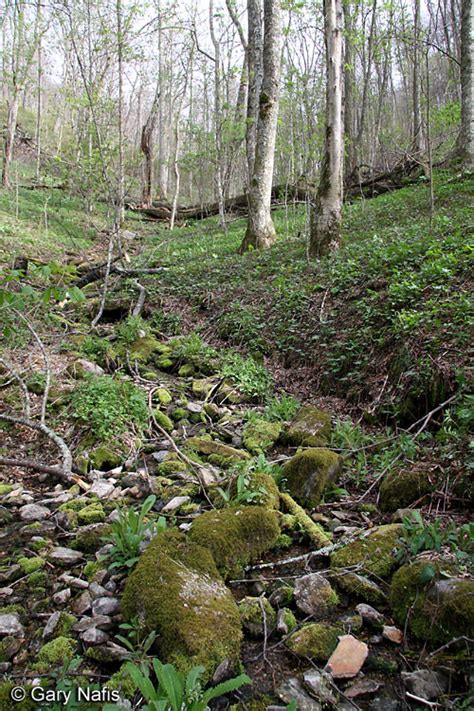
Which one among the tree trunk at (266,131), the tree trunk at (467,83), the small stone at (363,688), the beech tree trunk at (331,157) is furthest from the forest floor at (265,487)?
the tree trunk at (467,83)

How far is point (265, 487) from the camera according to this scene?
3154 millimetres

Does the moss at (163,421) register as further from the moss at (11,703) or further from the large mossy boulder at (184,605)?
the moss at (11,703)

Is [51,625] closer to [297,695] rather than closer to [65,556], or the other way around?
[65,556]

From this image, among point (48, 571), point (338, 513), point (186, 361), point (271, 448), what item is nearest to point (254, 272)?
point (186, 361)

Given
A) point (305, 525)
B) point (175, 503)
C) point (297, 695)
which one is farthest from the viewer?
point (175, 503)

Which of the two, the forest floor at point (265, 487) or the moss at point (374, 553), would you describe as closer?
the forest floor at point (265, 487)

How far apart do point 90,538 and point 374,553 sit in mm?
1700

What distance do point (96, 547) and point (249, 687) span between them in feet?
4.30

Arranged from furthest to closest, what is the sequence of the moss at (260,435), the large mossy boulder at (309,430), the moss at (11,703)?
the moss at (260,435)
the large mossy boulder at (309,430)
the moss at (11,703)

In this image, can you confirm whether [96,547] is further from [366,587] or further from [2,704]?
[366,587]

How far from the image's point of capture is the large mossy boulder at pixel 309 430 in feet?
13.4

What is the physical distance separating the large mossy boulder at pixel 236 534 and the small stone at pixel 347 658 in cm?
71

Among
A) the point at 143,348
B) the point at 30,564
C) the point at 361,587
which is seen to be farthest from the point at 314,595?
the point at 143,348

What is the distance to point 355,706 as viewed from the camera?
1.72 metres
